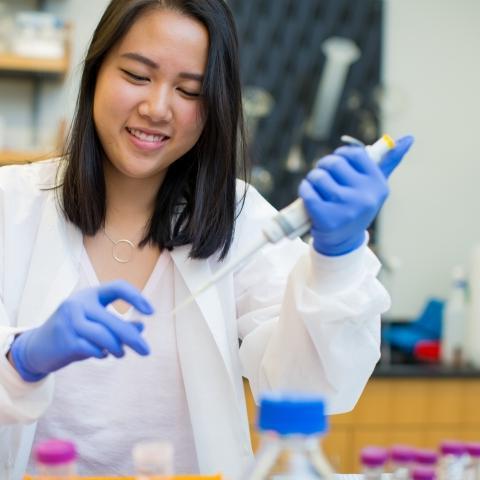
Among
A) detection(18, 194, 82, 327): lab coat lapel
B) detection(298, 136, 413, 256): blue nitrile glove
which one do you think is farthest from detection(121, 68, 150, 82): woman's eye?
detection(298, 136, 413, 256): blue nitrile glove

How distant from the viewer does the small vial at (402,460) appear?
3.68 ft

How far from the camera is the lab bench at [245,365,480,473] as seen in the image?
3.01 metres

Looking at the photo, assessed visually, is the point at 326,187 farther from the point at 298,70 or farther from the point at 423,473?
the point at 298,70

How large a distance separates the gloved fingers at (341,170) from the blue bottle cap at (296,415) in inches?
16.9

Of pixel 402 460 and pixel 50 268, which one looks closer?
pixel 402 460

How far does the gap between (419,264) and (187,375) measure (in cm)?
215

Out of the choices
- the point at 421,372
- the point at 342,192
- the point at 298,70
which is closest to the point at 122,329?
the point at 342,192

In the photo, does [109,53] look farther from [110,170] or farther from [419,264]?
[419,264]

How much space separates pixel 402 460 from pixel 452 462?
0.07 m

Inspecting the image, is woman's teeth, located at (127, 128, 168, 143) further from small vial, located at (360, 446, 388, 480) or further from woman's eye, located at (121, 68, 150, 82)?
small vial, located at (360, 446, 388, 480)

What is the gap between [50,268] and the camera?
1.70 m

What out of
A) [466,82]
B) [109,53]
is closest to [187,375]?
[109,53]

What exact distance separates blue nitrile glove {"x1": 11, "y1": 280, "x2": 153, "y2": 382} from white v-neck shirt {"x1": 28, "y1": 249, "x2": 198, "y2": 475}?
388mm

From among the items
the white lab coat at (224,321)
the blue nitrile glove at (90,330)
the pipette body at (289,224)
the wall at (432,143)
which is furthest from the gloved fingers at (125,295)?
the wall at (432,143)
